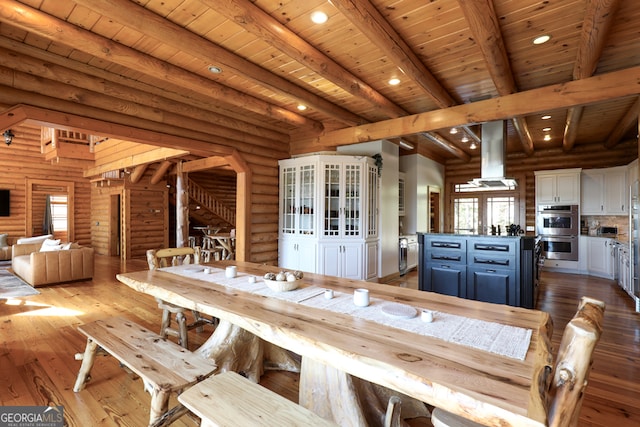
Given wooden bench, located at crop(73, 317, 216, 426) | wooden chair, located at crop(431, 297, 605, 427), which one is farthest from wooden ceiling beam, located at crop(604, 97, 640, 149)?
wooden bench, located at crop(73, 317, 216, 426)

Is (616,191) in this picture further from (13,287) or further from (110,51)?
(13,287)

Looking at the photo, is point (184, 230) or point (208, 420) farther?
point (184, 230)

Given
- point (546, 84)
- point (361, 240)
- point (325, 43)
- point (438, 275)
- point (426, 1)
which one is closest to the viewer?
point (426, 1)

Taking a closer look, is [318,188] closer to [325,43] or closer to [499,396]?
[325,43]

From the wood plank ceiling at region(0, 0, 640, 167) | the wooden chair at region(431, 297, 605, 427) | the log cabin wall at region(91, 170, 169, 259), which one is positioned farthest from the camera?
the log cabin wall at region(91, 170, 169, 259)

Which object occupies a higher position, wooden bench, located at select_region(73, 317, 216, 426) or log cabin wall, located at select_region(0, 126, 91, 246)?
log cabin wall, located at select_region(0, 126, 91, 246)

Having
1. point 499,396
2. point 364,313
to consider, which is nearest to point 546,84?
point 364,313

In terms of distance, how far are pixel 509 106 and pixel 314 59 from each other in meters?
2.64

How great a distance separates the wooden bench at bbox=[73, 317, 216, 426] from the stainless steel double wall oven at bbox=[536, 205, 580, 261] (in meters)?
7.53

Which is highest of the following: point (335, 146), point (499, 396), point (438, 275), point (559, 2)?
point (559, 2)

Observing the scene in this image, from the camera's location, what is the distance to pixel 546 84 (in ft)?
12.6

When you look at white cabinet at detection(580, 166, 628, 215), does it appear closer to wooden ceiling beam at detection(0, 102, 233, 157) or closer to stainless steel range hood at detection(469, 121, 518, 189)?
stainless steel range hood at detection(469, 121, 518, 189)

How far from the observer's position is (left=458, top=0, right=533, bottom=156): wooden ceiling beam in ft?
7.55

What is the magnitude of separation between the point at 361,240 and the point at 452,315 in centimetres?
379
